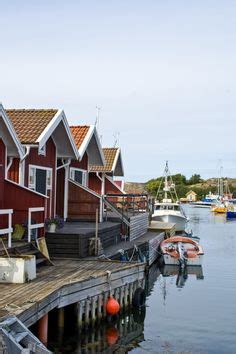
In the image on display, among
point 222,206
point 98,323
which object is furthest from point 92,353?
point 222,206

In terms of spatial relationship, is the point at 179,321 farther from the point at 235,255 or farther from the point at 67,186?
the point at 235,255

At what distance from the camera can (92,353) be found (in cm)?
Result: 1373

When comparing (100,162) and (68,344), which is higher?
(100,162)

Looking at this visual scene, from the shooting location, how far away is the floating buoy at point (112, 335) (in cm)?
1489

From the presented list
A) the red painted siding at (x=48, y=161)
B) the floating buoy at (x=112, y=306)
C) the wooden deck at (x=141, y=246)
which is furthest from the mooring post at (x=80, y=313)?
the red painted siding at (x=48, y=161)

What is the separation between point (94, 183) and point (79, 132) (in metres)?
7.28

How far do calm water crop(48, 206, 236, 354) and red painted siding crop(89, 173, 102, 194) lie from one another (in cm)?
804

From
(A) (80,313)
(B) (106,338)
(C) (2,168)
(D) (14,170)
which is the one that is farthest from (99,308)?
(D) (14,170)

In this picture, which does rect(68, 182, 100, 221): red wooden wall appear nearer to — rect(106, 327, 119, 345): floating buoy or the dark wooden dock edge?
the dark wooden dock edge

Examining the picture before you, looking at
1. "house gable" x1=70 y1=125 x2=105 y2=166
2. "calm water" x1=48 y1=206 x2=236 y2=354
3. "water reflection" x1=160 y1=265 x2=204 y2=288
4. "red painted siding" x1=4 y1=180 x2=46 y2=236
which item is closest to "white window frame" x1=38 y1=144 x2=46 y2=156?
"house gable" x1=70 y1=125 x2=105 y2=166

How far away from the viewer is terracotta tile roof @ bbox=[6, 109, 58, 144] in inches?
774

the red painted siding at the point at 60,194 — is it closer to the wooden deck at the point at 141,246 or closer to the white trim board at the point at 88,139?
the white trim board at the point at 88,139

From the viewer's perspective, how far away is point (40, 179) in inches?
856

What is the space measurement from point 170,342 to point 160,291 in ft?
24.7
